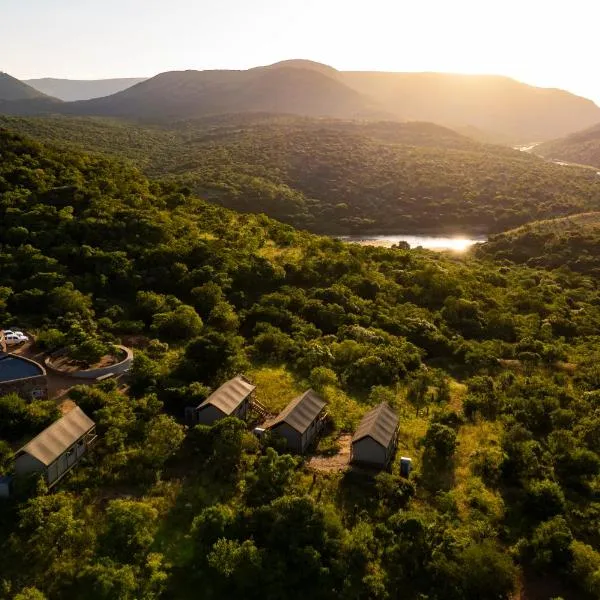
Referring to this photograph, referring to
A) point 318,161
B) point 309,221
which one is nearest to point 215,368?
point 309,221

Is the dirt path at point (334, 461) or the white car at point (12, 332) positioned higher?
the white car at point (12, 332)

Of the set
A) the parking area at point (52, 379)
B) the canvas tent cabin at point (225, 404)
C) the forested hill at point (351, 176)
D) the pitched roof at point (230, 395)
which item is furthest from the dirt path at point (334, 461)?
the forested hill at point (351, 176)

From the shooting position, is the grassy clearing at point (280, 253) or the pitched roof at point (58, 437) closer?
the pitched roof at point (58, 437)

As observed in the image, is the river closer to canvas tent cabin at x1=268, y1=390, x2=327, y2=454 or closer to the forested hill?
the forested hill

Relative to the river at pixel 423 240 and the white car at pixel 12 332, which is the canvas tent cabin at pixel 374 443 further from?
the river at pixel 423 240

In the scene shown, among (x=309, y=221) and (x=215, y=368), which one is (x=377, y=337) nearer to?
(x=215, y=368)

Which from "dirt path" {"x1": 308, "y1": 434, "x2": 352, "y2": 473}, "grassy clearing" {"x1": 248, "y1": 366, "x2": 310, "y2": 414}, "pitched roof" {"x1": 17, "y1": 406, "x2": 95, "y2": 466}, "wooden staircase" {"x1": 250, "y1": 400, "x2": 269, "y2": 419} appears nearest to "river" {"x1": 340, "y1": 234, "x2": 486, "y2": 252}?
"grassy clearing" {"x1": 248, "y1": 366, "x2": 310, "y2": 414}
